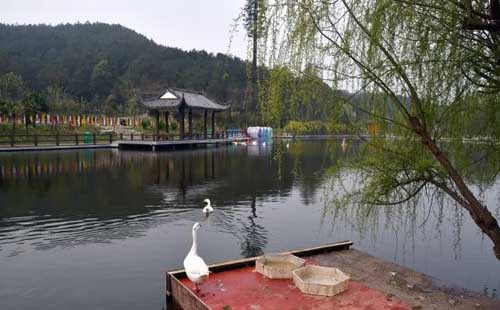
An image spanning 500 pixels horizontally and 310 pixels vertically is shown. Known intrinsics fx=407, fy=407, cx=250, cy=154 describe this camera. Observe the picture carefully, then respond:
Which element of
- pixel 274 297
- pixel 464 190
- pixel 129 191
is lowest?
pixel 129 191

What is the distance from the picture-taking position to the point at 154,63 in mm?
68250

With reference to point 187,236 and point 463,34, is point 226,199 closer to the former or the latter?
point 187,236

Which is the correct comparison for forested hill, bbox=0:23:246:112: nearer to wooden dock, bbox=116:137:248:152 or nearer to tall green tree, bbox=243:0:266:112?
wooden dock, bbox=116:137:248:152

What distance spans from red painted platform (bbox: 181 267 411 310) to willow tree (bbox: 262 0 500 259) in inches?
55.6

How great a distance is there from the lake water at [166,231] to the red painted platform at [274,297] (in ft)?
2.74

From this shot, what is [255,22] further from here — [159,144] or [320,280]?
[159,144]

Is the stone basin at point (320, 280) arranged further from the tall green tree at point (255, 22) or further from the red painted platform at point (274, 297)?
the tall green tree at point (255, 22)

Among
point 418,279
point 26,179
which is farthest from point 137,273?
point 26,179

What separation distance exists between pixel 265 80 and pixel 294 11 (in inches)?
26.7

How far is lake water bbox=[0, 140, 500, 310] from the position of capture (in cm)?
584

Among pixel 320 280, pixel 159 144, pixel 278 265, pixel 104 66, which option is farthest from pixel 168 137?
pixel 104 66

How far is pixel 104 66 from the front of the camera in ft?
207

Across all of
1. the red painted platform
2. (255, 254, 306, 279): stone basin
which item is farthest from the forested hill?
the red painted platform

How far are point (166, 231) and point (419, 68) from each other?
7.15 m
